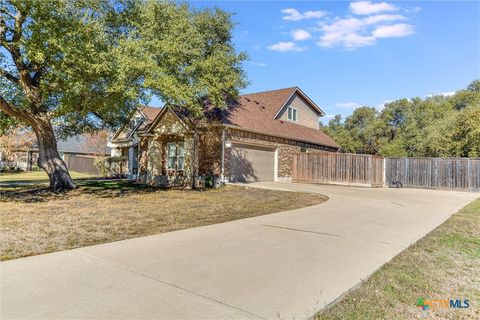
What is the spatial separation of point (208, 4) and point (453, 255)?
64.4 ft

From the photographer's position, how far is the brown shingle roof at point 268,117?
19.3 meters

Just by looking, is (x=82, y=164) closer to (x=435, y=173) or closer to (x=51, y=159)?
(x=51, y=159)

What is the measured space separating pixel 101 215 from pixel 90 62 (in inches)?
221

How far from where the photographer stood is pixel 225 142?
683 inches

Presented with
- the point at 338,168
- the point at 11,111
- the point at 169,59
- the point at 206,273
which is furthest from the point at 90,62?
the point at 338,168

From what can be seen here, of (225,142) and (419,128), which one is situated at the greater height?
(419,128)

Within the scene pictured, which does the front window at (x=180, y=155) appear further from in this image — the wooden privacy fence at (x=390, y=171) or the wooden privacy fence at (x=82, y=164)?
the wooden privacy fence at (x=82, y=164)

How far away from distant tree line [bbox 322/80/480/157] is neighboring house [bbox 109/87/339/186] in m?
12.1

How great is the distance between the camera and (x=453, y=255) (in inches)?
213

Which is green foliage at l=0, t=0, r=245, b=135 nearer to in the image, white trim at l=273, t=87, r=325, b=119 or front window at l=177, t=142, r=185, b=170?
front window at l=177, t=142, r=185, b=170

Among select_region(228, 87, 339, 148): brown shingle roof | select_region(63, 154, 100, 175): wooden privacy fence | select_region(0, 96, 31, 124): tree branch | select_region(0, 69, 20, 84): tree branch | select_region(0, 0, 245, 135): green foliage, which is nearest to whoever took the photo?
select_region(0, 0, 245, 135): green foliage

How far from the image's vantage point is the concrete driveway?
3293 millimetres

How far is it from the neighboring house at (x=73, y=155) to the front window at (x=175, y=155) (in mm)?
14105

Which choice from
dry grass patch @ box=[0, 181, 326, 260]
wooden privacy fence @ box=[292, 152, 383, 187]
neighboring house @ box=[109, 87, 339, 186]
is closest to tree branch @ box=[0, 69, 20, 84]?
dry grass patch @ box=[0, 181, 326, 260]
